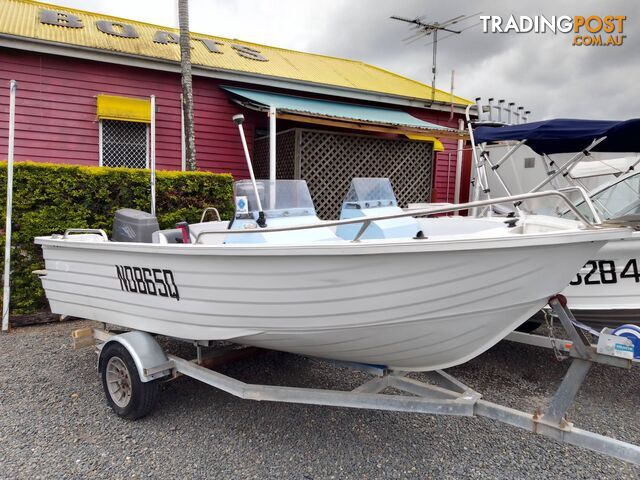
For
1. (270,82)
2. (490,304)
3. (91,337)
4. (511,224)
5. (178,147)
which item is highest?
(270,82)

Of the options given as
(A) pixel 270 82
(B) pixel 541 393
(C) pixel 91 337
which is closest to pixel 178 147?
(A) pixel 270 82

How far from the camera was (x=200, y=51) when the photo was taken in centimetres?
955

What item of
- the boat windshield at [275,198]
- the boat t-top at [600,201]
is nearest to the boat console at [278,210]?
the boat windshield at [275,198]

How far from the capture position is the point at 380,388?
274 cm

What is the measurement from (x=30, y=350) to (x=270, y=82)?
6.44 metres

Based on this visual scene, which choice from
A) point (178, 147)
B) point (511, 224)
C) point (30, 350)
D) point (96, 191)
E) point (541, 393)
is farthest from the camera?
point (178, 147)

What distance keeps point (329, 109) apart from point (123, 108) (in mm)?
3648

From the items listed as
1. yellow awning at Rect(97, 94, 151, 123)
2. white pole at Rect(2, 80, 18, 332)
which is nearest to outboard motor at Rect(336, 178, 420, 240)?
white pole at Rect(2, 80, 18, 332)

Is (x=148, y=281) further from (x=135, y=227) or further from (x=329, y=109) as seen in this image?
(x=329, y=109)

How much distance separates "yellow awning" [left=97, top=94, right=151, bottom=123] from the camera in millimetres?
7930

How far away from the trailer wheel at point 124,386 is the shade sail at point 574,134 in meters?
4.32

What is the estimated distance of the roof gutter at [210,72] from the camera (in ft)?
23.9

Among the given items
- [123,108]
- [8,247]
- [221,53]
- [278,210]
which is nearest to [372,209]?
[278,210]

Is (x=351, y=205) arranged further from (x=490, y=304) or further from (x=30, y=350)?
(x=30, y=350)
